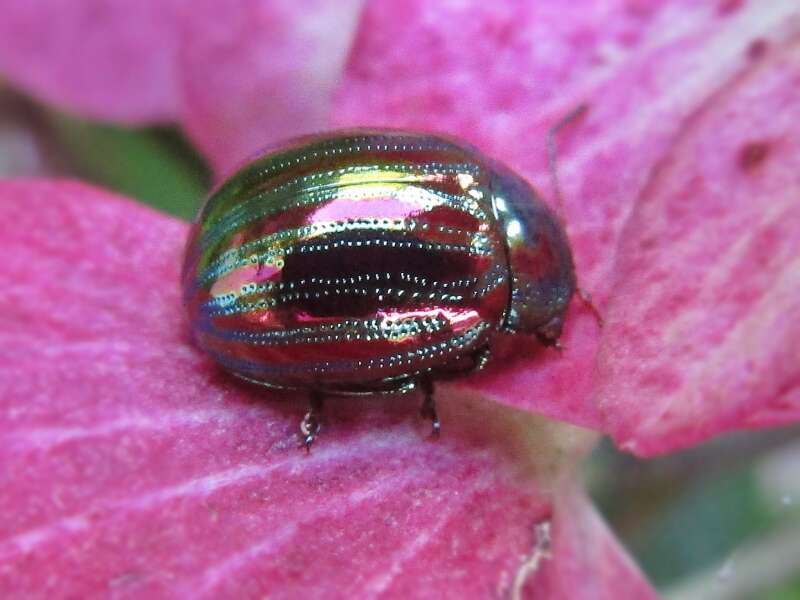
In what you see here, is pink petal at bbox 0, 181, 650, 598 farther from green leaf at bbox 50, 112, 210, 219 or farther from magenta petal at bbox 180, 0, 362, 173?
green leaf at bbox 50, 112, 210, 219

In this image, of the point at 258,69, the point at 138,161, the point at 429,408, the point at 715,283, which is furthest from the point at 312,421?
the point at 138,161

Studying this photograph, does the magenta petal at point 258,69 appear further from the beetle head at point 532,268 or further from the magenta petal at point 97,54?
the beetle head at point 532,268

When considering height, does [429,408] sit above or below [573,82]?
below

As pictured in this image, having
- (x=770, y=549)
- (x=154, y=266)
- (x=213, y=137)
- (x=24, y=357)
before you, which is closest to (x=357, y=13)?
(x=213, y=137)

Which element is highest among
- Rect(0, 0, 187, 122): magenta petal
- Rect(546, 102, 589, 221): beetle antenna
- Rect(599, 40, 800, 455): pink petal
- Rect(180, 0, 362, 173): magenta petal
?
Rect(0, 0, 187, 122): magenta petal

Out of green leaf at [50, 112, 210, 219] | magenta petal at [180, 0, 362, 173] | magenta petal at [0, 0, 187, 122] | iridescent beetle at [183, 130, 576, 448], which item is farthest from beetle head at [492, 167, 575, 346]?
green leaf at [50, 112, 210, 219]

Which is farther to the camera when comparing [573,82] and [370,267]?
[573,82]


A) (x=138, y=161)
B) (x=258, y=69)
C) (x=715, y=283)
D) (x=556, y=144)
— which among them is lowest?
(x=715, y=283)

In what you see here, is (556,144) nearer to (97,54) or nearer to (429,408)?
(429,408)
